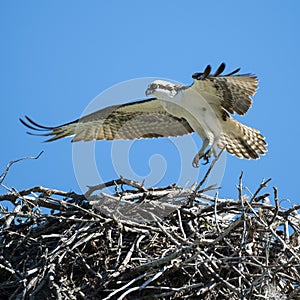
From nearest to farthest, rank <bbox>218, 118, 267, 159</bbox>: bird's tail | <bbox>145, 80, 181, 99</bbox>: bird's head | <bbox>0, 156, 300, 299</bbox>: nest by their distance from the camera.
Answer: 1. <bbox>0, 156, 300, 299</bbox>: nest
2. <bbox>145, 80, 181, 99</bbox>: bird's head
3. <bbox>218, 118, 267, 159</bbox>: bird's tail

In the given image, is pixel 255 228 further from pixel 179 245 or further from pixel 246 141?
pixel 246 141

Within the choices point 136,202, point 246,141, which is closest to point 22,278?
point 136,202

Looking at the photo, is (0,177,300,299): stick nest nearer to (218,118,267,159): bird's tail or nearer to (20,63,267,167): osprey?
(20,63,267,167): osprey

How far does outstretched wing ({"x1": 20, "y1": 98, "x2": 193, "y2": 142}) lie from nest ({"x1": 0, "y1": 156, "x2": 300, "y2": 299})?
1.74 meters

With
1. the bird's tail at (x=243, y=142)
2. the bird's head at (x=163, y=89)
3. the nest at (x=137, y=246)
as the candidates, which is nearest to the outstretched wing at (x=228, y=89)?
the bird's head at (x=163, y=89)

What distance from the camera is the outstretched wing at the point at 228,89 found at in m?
6.79

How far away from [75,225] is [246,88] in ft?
7.96

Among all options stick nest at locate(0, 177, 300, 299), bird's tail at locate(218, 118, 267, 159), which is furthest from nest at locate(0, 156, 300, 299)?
bird's tail at locate(218, 118, 267, 159)

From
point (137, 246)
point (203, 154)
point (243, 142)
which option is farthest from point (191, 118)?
point (137, 246)

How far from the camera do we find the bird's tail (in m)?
7.89

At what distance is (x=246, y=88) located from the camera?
22.9 feet

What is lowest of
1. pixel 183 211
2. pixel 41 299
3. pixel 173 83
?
pixel 41 299

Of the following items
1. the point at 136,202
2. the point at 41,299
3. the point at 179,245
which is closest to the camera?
the point at 179,245

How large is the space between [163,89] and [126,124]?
1.18m
